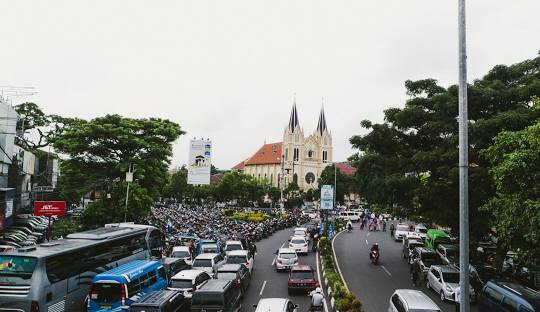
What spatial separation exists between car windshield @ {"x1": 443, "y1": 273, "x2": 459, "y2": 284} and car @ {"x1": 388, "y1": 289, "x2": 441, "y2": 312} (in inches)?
210

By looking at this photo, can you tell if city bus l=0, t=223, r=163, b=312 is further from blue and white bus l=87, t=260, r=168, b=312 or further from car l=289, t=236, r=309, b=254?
car l=289, t=236, r=309, b=254

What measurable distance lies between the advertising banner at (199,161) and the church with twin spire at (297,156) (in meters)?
83.3

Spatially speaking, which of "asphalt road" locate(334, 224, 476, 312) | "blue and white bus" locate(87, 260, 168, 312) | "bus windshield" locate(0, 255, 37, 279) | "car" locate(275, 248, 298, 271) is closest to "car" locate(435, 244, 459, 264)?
"asphalt road" locate(334, 224, 476, 312)

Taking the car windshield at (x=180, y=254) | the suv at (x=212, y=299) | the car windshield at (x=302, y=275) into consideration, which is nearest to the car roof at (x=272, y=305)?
the suv at (x=212, y=299)

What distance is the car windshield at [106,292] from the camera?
13.5 metres

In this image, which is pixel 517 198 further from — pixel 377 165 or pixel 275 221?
→ pixel 275 221

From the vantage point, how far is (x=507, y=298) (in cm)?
1352

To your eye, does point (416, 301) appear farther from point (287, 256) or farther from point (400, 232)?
point (400, 232)

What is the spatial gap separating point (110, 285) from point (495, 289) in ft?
42.0

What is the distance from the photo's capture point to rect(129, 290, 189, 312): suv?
1199 cm

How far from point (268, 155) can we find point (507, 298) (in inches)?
4537

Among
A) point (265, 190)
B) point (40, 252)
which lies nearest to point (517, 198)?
point (40, 252)

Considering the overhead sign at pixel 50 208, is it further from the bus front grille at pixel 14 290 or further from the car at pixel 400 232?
the car at pixel 400 232

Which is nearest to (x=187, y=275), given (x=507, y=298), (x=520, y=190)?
(x=507, y=298)
